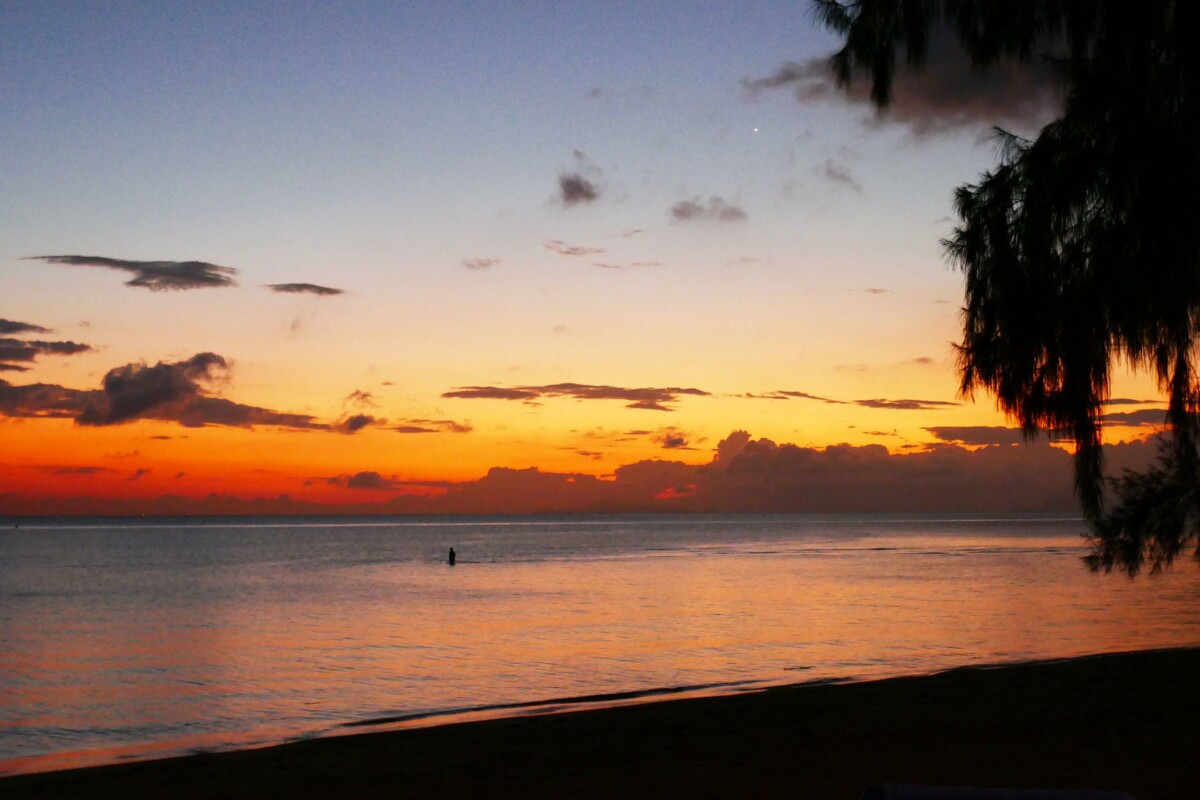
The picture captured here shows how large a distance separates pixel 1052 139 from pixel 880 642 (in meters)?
24.0

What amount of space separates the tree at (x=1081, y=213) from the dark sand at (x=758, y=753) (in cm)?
294

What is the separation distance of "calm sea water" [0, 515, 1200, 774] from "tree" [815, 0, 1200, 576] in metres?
13.4

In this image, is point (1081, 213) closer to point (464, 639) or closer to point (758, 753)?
point (758, 753)

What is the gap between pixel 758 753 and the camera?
39.5 feet

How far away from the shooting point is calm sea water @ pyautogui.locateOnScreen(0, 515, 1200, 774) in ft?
67.2

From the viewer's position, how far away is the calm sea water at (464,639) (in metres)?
20.5

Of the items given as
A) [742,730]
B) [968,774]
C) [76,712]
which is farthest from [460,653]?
[968,774]

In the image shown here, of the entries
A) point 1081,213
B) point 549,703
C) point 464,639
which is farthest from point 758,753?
point 464,639

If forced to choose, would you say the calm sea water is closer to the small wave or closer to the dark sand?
the small wave

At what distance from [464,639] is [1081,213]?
26.7m

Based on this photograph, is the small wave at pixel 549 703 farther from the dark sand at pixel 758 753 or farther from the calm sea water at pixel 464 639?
the dark sand at pixel 758 753

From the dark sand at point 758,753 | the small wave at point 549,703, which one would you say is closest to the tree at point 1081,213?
the dark sand at point 758,753

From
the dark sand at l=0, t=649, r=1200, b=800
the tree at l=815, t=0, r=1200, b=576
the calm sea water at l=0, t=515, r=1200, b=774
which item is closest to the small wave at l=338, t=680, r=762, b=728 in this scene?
the calm sea water at l=0, t=515, r=1200, b=774

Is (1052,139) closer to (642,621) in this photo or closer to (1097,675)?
(1097,675)
